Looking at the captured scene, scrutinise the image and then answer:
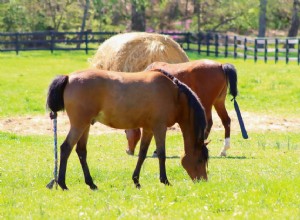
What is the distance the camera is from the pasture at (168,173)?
8055mm

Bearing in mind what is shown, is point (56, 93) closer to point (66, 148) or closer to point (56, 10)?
point (66, 148)

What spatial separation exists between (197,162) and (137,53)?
670 centimetres

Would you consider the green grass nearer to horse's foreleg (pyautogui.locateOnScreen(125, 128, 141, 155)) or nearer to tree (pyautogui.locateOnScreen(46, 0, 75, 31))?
horse's foreleg (pyautogui.locateOnScreen(125, 128, 141, 155))

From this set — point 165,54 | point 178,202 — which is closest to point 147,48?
point 165,54

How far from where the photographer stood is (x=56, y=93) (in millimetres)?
9977

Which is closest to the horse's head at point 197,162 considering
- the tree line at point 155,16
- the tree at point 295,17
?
the tree line at point 155,16

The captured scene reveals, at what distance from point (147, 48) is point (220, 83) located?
315 cm

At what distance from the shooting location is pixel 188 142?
10.6 metres

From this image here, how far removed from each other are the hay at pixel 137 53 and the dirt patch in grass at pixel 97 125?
2735 mm

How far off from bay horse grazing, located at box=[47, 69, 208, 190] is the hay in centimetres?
624

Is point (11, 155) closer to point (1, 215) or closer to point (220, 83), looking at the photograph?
point (220, 83)

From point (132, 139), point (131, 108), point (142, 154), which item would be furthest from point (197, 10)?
point (131, 108)

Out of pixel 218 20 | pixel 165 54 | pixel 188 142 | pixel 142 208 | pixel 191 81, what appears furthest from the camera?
pixel 218 20

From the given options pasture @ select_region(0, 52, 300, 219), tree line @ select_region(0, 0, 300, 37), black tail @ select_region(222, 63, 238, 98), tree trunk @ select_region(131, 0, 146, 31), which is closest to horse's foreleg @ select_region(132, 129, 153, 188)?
pasture @ select_region(0, 52, 300, 219)
